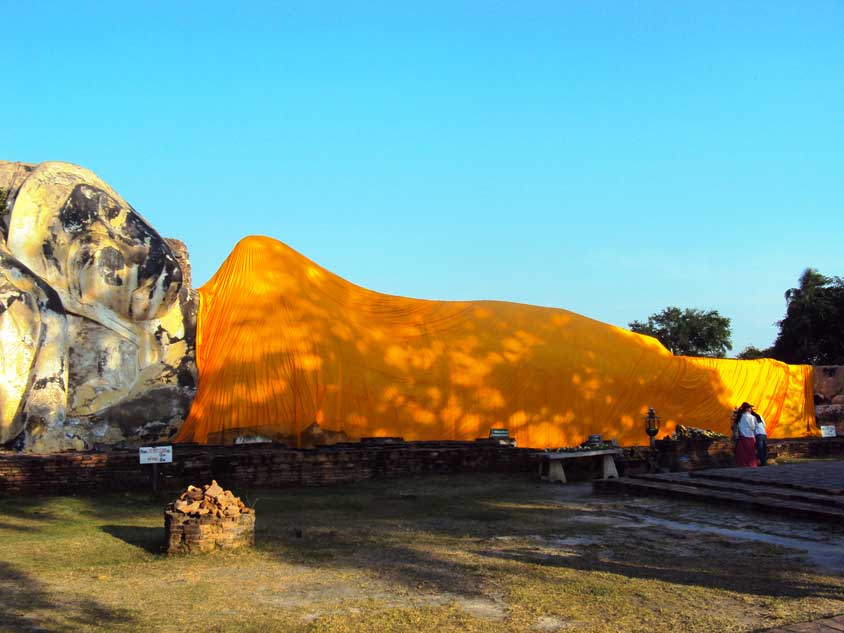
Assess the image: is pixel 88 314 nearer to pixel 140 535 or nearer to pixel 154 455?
pixel 154 455

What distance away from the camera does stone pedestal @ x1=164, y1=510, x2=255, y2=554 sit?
19.5 ft

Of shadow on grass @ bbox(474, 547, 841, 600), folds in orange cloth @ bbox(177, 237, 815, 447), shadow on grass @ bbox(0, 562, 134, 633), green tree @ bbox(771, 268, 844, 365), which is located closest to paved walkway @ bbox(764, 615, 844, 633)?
shadow on grass @ bbox(474, 547, 841, 600)

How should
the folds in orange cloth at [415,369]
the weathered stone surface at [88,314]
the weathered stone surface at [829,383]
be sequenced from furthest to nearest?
the weathered stone surface at [829,383] < the folds in orange cloth at [415,369] < the weathered stone surface at [88,314]

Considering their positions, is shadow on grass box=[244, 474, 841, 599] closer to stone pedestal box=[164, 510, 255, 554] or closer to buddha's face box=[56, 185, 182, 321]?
stone pedestal box=[164, 510, 255, 554]

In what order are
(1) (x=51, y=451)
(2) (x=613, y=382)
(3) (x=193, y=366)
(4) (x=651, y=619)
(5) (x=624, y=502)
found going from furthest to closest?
(2) (x=613, y=382) → (3) (x=193, y=366) → (1) (x=51, y=451) → (5) (x=624, y=502) → (4) (x=651, y=619)

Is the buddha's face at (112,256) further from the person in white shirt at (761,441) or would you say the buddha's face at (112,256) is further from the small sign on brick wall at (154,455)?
the person in white shirt at (761,441)

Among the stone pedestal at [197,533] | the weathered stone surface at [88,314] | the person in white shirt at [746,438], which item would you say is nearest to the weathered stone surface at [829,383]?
Answer: the person in white shirt at [746,438]

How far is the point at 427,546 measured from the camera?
6.34m

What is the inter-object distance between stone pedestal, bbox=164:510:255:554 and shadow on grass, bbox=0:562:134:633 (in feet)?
3.53

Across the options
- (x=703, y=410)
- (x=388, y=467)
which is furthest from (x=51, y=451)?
(x=703, y=410)

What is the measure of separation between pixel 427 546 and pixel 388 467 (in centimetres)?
481

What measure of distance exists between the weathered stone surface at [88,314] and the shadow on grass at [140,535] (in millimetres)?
3662

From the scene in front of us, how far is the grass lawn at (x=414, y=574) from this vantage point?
14.2ft

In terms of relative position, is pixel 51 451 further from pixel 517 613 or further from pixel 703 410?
pixel 703 410
